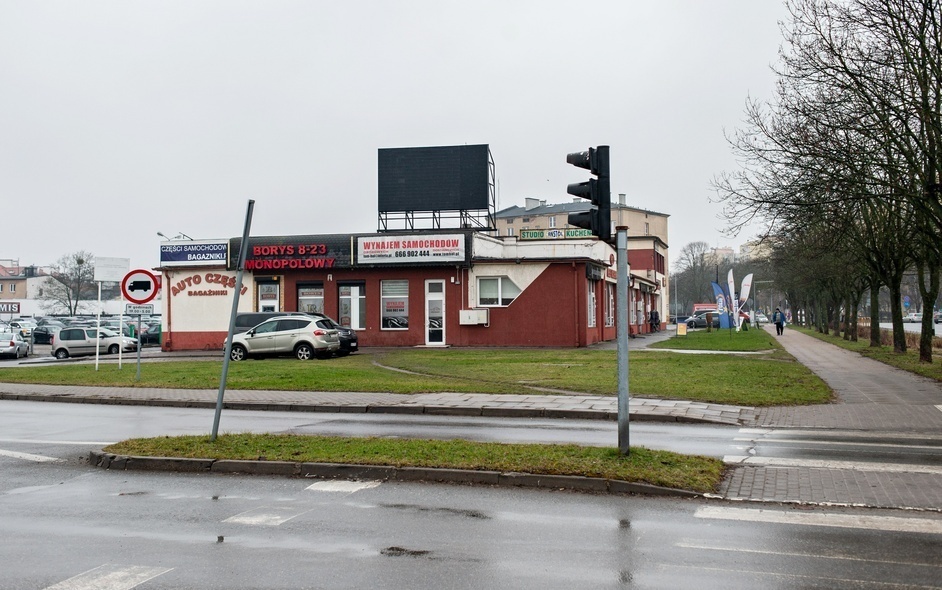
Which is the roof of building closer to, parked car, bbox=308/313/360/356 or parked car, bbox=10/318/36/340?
parked car, bbox=10/318/36/340

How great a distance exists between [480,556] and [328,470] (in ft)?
11.2

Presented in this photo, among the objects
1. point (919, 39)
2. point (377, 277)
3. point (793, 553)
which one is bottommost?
point (793, 553)

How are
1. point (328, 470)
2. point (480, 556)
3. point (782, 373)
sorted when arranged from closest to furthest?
point (480, 556)
point (328, 470)
point (782, 373)

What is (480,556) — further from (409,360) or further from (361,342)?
(361,342)

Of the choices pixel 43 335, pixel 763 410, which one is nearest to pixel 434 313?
pixel 763 410

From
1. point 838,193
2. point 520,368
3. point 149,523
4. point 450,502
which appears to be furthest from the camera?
point 520,368

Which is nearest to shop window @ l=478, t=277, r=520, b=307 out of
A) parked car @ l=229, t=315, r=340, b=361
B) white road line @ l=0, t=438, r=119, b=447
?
parked car @ l=229, t=315, r=340, b=361

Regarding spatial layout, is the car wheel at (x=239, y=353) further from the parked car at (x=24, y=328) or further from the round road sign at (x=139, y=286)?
the parked car at (x=24, y=328)

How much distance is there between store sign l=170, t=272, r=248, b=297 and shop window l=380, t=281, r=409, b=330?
7.02 metres

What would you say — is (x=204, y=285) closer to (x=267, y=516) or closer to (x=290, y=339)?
(x=290, y=339)

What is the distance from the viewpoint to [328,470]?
890cm

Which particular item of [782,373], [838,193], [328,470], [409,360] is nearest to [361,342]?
[409,360]

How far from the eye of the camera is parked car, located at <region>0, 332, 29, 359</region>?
139 feet

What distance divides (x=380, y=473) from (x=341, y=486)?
1.67 ft
